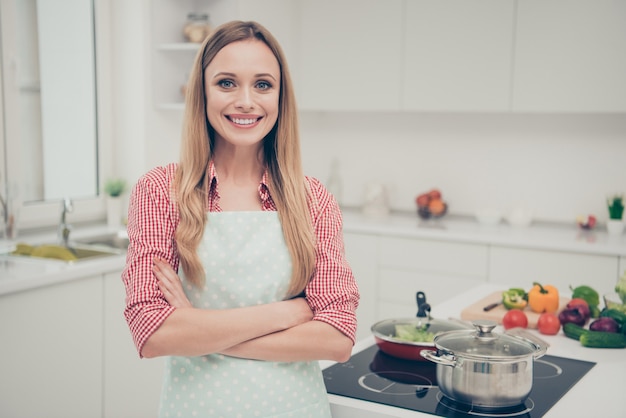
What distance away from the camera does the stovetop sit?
151 centimetres

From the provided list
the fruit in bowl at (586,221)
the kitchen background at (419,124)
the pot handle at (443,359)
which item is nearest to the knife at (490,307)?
the pot handle at (443,359)

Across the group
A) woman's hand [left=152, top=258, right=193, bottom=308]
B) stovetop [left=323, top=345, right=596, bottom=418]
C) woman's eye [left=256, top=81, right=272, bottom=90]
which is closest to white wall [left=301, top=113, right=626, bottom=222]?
stovetop [left=323, top=345, right=596, bottom=418]

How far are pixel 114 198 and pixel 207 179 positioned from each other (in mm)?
2316

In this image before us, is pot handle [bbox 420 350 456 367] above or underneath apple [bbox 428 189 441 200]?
underneath

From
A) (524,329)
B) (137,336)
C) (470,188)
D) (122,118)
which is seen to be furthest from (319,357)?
(470,188)

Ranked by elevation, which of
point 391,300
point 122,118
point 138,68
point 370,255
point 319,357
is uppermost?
point 138,68

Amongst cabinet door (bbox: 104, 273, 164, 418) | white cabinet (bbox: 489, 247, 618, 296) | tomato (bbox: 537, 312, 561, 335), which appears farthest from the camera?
white cabinet (bbox: 489, 247, 618, 296)

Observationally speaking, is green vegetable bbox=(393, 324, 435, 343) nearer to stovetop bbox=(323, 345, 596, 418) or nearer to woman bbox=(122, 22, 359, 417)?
stovetop bbox=(323, 345, 596, 418)

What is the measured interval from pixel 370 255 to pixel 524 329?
5.86 ft

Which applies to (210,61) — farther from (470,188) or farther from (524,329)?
(470,188)

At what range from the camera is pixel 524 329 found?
6.93 ft

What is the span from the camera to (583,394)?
1.63 metres

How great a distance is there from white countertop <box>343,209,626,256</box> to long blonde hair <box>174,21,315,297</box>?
2144 mm

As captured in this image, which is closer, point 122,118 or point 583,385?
point 583,385
